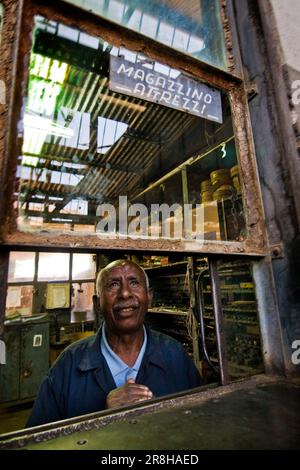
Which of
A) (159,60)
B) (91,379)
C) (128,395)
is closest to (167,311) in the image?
(91,379)

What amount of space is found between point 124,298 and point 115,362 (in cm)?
47

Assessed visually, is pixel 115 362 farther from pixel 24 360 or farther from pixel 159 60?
pixel 24 360

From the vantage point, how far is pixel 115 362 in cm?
196

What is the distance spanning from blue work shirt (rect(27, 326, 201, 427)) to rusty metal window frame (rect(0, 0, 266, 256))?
4.05 ft

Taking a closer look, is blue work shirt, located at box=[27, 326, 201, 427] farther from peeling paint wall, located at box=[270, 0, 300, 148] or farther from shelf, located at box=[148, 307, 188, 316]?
shelf, located at box=[148, 307, 188, 316]

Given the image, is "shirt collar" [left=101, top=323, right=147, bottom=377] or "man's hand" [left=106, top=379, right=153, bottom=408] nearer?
"man's hand" [left=106, top=379, right=153, bottom=408]

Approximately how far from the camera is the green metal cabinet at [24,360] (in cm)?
493

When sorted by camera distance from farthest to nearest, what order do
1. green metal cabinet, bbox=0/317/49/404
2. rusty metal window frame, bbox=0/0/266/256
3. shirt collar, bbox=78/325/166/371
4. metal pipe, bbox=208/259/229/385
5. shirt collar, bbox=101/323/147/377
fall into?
green metal cabinet, bbox=0/317/49/404 → shirt collar, bbox=101/323/147/377 → shirt collar, bbox=78/325/166/371 → metal pipe, bbox=208/259/229/385 → rusty metal window frame, bbox=0/0/266/256

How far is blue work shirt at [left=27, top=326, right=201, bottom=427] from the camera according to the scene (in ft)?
5.49

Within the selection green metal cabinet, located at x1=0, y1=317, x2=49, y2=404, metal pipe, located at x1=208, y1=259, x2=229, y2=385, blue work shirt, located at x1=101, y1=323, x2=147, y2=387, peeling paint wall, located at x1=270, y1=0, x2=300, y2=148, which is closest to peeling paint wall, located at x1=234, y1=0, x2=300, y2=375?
peeling paint wall, located at x1=270, y1=0, x2=300, y2=148

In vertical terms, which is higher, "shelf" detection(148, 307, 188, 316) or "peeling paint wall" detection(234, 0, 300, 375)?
"peeling paint wall" detection(234, 0, 300, 375)

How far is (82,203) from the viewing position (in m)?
6.34

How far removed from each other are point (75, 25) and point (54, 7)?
91mm
